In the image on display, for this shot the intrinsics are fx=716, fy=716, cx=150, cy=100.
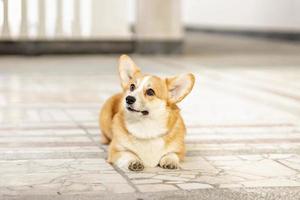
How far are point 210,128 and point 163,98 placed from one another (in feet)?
6.19

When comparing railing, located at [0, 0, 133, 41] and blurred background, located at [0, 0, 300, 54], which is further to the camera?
blurred background, located at [0, 0, 300, 54]

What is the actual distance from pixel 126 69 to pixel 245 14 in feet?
61.0

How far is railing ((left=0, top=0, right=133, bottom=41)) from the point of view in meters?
13.4

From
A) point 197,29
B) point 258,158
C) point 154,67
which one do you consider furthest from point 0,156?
point 197,29

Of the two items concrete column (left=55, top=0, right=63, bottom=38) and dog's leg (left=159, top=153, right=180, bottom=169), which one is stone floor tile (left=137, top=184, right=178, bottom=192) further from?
concrete column (left=55, top=0, right=63, bottom=38)

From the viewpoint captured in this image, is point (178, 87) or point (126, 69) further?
point (126, 69)

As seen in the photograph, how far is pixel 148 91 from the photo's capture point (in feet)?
14.5

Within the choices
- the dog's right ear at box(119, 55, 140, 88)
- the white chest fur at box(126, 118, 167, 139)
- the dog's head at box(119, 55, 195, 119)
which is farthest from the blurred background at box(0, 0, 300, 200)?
the dog's right ear at box(119, 55, 140, 88)

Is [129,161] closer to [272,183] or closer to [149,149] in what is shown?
[149,149]

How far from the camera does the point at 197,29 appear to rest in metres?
27.7

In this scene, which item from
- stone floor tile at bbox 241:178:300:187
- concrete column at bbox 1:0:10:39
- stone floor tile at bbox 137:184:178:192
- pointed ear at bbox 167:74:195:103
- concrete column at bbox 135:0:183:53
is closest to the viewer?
stone floor tile at bbox 137:184:178:192

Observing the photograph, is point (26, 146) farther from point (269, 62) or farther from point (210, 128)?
point (269, 62)

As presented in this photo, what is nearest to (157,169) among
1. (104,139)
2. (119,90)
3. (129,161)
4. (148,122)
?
(129,161)

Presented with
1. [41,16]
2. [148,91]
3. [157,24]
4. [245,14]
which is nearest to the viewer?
[148,91]
